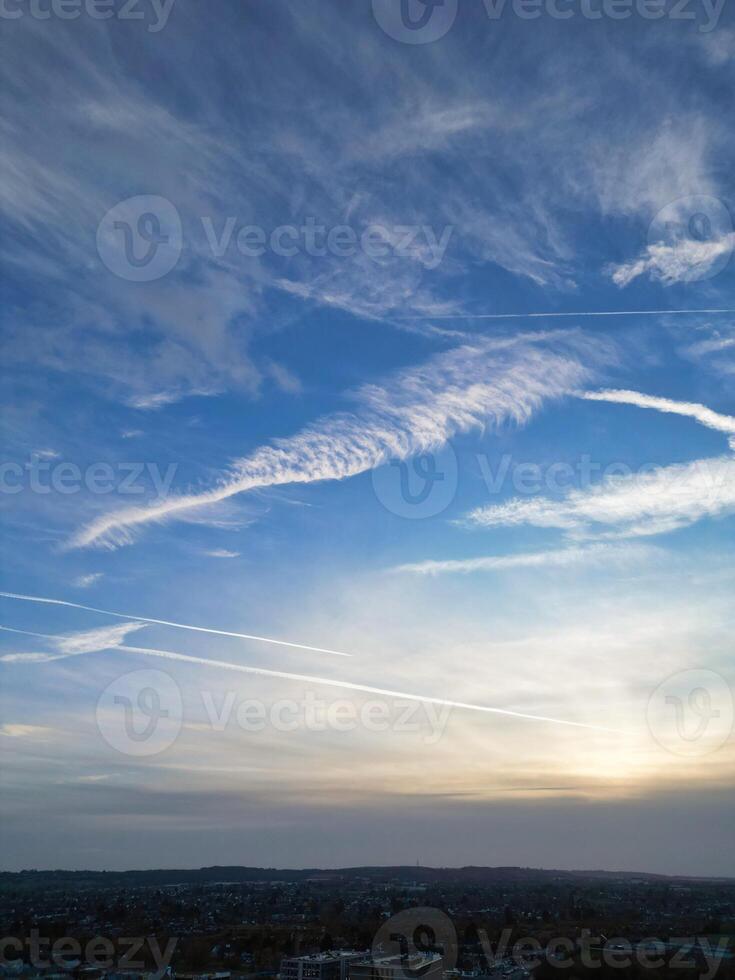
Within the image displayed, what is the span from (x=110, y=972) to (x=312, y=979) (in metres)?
9.04

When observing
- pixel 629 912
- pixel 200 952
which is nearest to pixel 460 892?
pixel 629 912

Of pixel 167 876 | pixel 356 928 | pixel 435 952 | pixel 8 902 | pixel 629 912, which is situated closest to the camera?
pixel 435 952

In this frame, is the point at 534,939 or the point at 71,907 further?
the point at 71,907

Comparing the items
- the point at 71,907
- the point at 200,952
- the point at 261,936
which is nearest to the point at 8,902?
the point at 71,907

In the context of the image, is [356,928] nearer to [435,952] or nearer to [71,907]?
[435,952]

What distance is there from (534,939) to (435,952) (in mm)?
6625

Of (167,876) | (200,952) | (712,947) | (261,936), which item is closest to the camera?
(712,947)

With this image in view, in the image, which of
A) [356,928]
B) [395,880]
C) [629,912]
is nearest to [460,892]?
[395,880]

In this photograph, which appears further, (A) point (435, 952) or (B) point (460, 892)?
(B) point (460, 892)

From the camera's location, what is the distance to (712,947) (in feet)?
121

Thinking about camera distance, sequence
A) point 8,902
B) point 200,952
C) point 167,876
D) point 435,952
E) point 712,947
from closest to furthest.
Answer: point 712,947 → point 200,952 → point 435,952 → point 8,902 → point 167,876

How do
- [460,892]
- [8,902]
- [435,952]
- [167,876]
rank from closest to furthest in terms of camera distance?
[435,952]
[8,902]
[460,892]
[167,876]

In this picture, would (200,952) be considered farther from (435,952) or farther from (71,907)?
(71,907)

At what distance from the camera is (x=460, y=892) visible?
9556cm
